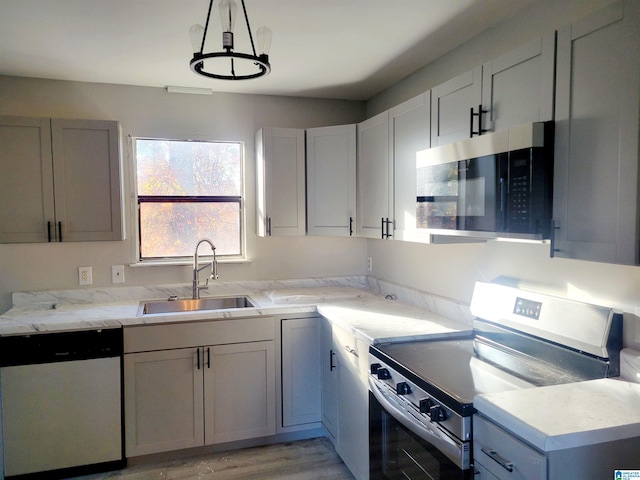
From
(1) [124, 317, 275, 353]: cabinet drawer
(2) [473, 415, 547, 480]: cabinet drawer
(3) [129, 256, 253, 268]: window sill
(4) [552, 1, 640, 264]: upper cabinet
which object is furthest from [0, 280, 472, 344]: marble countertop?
(4) [552, 1, 640, 264]: upper cabinet

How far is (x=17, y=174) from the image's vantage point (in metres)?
2.77

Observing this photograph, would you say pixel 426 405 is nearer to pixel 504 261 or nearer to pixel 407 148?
pixel 504 261

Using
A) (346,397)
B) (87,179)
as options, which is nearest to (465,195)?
(346,397)

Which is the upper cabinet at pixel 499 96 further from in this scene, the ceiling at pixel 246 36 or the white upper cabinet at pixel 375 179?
the white upper cabinet at pixel 375 179

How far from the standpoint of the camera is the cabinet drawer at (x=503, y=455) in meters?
1.22

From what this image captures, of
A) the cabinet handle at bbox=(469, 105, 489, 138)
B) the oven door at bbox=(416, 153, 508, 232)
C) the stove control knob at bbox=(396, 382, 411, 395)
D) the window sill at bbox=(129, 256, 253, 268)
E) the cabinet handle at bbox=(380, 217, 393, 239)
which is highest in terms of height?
the cabinet handle at bbox=(469, 105, 489, 138)

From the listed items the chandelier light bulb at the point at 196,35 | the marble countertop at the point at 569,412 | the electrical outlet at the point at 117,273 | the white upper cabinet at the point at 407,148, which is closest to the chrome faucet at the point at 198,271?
the electrical outlet at the point at 117,273

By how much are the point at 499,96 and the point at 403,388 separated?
121cm

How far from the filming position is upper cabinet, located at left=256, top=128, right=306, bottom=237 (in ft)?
10.6

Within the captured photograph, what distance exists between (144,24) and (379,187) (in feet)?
5.11

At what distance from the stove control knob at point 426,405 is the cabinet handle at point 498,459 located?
24 cm

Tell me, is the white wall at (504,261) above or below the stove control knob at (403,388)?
above

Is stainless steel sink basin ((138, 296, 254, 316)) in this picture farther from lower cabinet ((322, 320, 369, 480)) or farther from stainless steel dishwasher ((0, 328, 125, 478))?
lower cabinet ((322, 320, 369, 480))

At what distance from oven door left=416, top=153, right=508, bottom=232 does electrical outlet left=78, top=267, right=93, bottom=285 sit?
7.46 ft
